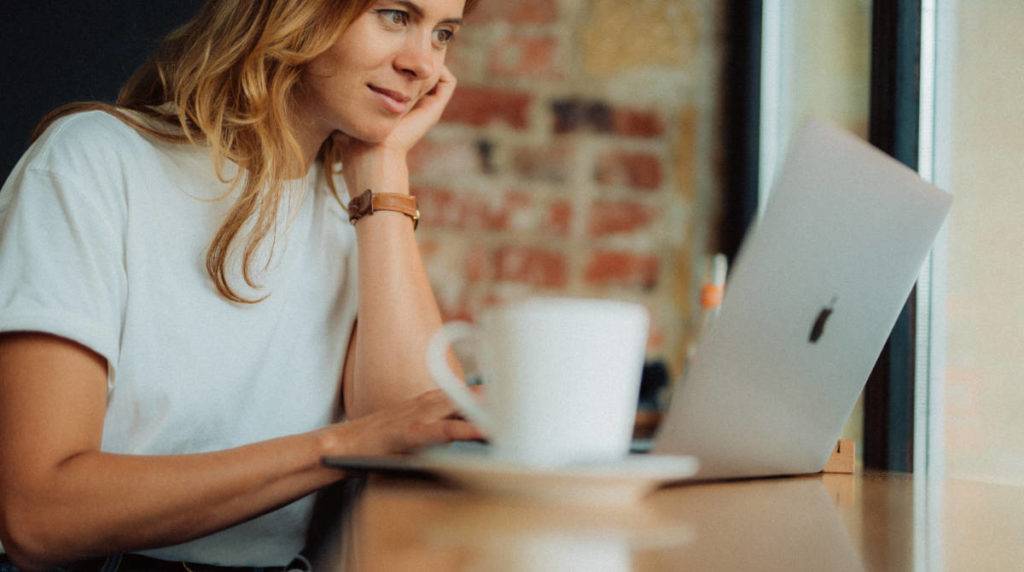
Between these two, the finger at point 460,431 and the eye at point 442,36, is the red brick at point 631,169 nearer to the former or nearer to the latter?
the eye at point 442,36

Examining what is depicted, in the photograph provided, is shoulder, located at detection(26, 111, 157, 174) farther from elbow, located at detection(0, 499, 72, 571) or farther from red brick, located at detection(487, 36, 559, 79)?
red brick, located at detection(487, 36, 559, 79)

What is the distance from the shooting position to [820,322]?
0.62 meters

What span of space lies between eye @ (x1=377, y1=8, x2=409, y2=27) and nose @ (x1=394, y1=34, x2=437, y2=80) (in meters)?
0.02

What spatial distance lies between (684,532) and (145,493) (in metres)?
0.43

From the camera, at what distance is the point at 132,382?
0.95m

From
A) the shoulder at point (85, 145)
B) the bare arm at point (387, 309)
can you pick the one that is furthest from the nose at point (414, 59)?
the shoulder at point (85, 145)

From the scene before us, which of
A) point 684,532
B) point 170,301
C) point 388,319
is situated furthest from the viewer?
point 388,319

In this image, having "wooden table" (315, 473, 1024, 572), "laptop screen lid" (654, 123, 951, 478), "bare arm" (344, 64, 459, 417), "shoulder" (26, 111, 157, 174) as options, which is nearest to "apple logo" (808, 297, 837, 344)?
"laptop screen lid" (654, 123, 951, 478)

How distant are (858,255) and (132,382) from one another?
658 millimetres

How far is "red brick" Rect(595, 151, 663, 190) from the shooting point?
1.91 m

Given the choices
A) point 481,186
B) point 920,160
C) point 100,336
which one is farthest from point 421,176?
point 100,336

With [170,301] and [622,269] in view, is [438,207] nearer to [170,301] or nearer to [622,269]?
[622,269]

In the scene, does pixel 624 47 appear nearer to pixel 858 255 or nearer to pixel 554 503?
pixel 858 255

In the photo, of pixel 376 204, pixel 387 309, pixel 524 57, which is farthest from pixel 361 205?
pixel 524 57
